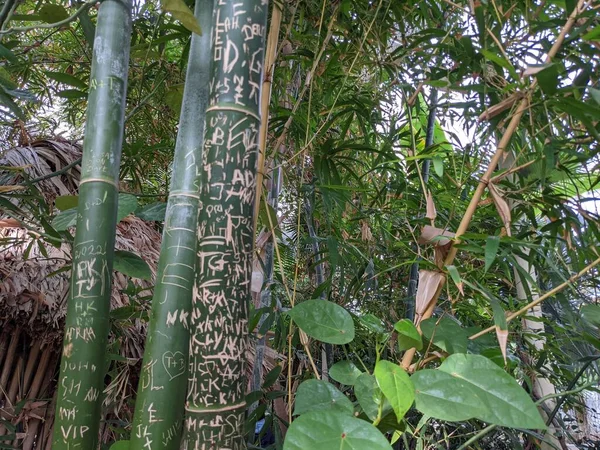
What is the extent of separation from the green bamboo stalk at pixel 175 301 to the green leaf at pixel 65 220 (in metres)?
0.22

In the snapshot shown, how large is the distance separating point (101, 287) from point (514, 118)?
508 millimetres

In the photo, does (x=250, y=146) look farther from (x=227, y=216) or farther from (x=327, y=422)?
(x=327, y=422)

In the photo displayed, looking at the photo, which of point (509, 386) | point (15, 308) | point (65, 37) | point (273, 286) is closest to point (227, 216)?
point (509, 386)

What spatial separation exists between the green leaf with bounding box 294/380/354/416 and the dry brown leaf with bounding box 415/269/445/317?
14cm

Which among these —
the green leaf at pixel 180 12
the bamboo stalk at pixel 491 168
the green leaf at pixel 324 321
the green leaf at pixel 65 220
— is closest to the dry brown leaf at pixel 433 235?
the bamboo stalk at pixel 491 168

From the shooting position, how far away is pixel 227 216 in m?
0.43

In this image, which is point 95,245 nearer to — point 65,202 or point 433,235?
point 65,202

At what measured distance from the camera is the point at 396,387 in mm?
415

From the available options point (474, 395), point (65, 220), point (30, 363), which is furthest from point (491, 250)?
point (30, 363)

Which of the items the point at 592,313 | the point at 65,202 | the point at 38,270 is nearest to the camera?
the point at 592,313

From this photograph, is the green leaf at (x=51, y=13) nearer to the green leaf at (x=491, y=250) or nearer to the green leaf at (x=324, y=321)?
the green leaf at (x=324, y=321)

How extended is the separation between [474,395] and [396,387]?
0.23 feet

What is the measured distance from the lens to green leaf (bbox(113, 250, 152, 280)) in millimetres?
691

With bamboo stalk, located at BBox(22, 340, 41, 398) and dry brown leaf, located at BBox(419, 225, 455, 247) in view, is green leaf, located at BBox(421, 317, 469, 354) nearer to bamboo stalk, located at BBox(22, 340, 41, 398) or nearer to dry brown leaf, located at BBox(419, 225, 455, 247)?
dry brown leaf, located at BBox(419, 225, 455, 247)
